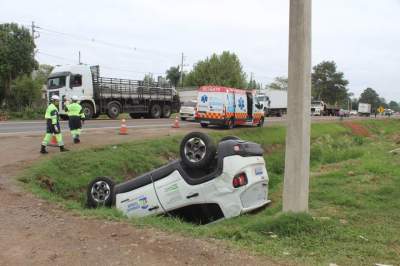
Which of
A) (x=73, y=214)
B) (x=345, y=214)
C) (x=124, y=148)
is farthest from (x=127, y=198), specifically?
(x=124, y=148)

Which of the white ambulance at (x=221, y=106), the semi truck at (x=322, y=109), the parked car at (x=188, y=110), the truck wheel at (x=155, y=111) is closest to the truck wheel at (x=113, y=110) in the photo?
the truck wheel at (x=155, y=111)

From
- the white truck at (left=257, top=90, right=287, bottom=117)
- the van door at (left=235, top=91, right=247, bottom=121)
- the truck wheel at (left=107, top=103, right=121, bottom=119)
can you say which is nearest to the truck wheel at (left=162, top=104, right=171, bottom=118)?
the truck wheel at (left=107, top=103, right=121, bottom=119)

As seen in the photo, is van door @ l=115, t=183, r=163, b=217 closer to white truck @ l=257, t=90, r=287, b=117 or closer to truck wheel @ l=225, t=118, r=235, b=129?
truck wheel @ l=225, t=118, r=235, b=129

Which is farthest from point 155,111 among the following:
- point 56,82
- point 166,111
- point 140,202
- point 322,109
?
point 322,109

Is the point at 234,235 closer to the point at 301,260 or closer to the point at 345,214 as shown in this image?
the point at 301,260

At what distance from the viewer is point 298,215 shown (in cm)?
654

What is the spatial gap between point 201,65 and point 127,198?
62998 mm

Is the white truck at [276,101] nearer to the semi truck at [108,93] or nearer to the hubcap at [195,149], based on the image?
the semi truck at [108,93]

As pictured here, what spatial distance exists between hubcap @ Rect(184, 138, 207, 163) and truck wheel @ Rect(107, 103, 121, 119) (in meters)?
22.8

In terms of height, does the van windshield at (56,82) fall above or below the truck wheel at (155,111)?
above

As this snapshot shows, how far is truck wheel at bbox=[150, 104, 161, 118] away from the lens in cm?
3431

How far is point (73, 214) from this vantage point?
6711 mm

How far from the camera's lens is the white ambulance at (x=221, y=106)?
2325 cm

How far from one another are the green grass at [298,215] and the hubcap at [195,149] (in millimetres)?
1174
